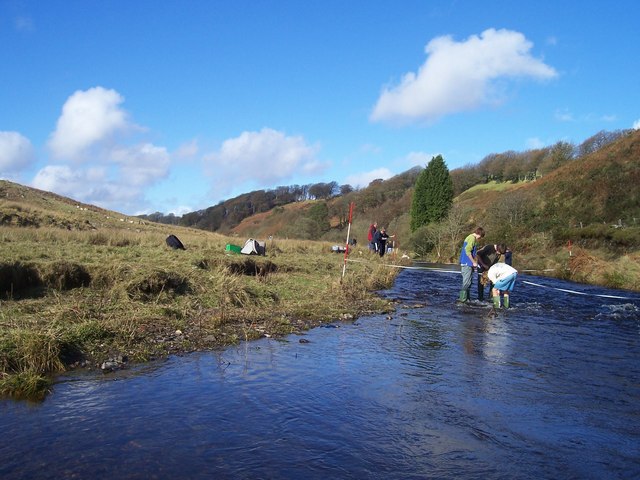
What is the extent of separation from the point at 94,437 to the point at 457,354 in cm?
548

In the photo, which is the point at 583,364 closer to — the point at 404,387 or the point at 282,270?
the point at 404,387

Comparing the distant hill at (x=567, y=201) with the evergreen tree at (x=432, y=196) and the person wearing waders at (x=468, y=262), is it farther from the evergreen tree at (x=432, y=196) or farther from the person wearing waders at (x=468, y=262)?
the person wearing waders at (x=468, y=262)

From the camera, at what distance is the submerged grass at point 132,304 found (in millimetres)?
6316

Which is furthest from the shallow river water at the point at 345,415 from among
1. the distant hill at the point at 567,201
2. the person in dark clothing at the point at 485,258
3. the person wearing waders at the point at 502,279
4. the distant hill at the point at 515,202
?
the distant hill at the point at 567,201

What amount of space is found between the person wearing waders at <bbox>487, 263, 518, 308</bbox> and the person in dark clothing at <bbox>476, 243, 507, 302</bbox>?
1.54m

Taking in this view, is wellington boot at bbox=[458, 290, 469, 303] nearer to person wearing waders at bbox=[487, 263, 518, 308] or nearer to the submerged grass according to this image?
person wearing waders at bbox=[487, 263, 518, 308]

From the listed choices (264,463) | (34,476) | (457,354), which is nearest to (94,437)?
(34,476)

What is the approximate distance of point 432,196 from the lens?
6444 centimetres

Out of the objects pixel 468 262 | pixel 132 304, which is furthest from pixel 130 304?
pixel 468 262

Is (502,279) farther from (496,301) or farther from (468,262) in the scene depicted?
(468,262)

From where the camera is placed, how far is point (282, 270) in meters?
16.5

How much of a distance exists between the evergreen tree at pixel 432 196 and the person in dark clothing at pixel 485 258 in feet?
153

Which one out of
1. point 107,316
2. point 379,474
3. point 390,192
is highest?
point 390,192

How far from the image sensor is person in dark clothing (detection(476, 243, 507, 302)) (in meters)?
15.2
